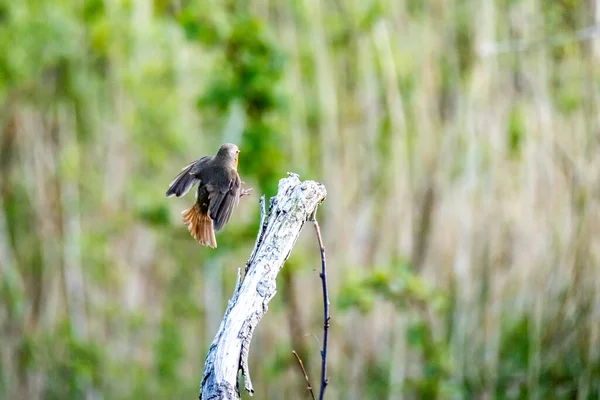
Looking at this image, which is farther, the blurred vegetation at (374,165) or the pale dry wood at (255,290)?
the blurred vegetation at (374,165)

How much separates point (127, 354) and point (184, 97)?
2.20 m

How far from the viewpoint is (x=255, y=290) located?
52.6 inches

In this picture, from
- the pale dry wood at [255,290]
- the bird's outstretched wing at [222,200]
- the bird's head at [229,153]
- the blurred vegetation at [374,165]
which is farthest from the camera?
the blurred vegetation at [374,165]

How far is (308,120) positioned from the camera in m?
5.62

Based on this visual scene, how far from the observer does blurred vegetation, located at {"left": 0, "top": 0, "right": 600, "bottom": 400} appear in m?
4.50

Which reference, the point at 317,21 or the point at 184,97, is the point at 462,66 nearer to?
the point at 317,21

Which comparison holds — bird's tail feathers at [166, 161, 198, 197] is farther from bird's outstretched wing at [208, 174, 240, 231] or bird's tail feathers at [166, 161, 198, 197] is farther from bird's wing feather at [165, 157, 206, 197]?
bird's outstretched wing at [208, 174, 240, 231]

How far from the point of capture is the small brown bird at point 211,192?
187 centimetres

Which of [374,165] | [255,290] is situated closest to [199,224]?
[255,290]

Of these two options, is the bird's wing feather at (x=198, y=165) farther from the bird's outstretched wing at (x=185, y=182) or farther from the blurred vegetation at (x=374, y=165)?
the blurred vegetation at (x=374, y=165)

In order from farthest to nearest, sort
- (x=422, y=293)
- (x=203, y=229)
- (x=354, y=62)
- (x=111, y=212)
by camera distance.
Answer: (x=111, y=212) < (x=354, y=62) < (x=422, y=293) < (x=203, y=229)

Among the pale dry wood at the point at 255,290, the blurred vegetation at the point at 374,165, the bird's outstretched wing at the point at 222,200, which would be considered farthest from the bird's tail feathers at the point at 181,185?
the blurred vegetation at the point at 374,165

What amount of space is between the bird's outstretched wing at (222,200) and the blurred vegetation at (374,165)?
231 centimetres

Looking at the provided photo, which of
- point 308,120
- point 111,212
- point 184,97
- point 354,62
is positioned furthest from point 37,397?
point 354,62
